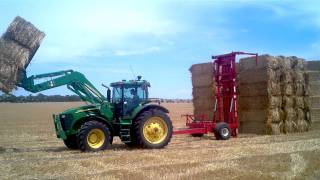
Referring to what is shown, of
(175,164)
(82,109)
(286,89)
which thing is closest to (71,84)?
(82,109)

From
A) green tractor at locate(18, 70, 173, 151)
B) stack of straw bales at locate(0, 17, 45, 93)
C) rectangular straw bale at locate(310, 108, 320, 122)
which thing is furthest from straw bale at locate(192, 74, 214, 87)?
stack of straw bales at locate(0, 17, 45, 93)

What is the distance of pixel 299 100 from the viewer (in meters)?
19.0

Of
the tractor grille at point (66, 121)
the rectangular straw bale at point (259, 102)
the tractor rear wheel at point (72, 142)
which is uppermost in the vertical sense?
the rectangular straw bale at point (259, 102)

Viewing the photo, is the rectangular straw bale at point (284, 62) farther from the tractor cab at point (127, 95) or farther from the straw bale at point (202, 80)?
the tractor cab at point (127, 95)

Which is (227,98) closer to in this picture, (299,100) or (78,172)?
(299,100)

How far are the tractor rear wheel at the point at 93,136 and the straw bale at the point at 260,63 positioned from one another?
286 inches

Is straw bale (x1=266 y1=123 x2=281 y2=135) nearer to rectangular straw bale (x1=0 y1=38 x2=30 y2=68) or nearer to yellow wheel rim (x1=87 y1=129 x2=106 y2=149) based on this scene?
yellow wheel rim (x1=87 y1=129 x2=106 y2=149)

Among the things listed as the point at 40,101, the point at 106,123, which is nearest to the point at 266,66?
the point at 106,123

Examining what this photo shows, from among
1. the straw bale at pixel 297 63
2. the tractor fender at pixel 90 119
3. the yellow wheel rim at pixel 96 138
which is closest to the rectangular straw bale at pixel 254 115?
the straw bale at pixel 297 63

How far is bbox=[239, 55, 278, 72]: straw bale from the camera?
58.9ft

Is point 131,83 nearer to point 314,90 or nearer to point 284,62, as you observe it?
point 284,62

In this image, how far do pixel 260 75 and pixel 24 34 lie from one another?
356 inches

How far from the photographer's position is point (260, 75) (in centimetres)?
1819

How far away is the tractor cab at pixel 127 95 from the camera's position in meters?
14.3
